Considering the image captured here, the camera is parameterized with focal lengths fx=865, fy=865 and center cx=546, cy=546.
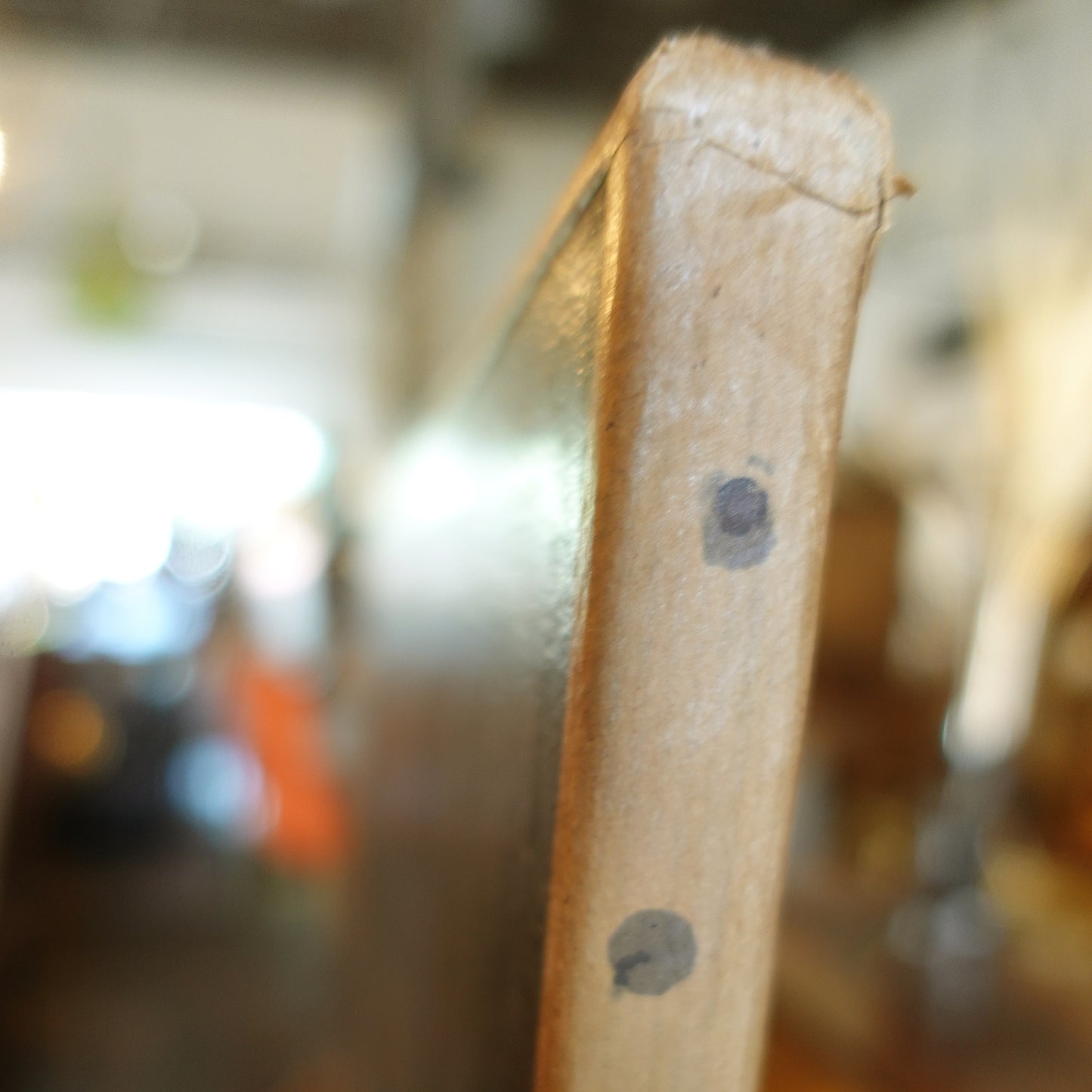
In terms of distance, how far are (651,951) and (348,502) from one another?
2856mm

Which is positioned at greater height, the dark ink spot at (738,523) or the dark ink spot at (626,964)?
the dark ink spot at (738,523)

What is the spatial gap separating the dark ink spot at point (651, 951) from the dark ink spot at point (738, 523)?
0.09 meters

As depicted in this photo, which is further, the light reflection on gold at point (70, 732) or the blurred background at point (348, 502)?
the light reflection on gold at point (70, 732)

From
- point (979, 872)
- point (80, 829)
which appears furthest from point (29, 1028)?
point (979, 872)

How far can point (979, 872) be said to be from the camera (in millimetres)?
1229

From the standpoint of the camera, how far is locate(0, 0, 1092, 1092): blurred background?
51.7 inches

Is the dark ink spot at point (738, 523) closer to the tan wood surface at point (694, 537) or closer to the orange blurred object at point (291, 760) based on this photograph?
the tan wood surface at point (694, 537)

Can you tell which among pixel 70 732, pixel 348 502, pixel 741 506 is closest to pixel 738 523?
pixel 741 506

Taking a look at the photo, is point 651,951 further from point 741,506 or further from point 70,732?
point 70,732

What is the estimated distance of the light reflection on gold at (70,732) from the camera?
204cm

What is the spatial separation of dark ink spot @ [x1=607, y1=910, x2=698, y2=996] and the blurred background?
66 cm

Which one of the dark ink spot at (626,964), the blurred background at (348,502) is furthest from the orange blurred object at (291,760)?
the dark ink spot at (626,964)

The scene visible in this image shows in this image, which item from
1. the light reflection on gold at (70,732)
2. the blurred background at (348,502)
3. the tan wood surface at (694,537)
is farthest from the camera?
the light reflection on gold at (70,732)

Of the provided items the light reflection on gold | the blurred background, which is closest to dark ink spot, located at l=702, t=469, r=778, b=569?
the blurred background
